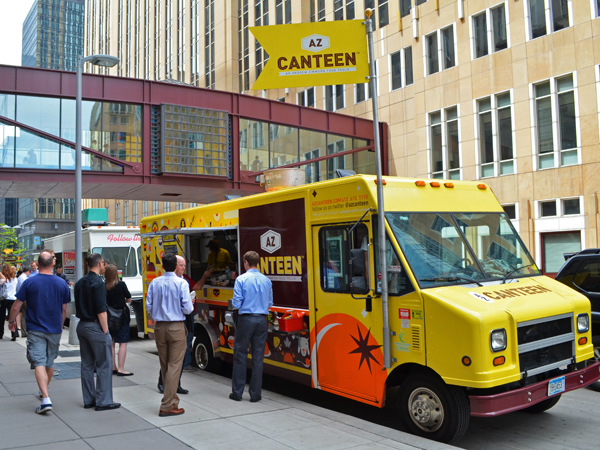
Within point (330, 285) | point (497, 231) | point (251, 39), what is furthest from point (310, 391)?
point (251, 39)

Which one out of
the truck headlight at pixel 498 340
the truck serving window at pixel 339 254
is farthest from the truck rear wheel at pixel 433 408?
the truck serving window at pixel 339 254

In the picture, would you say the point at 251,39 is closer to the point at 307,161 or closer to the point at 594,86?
the point at 307,161

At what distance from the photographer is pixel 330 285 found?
22.9ft

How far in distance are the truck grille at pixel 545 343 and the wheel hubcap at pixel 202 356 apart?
5.64 meters

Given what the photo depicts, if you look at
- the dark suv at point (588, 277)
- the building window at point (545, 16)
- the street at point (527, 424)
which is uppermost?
the building window at point (545, 16)

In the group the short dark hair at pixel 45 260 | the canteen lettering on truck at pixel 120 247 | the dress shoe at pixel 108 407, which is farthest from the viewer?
the canteen lettering on truck at pixel 120 247

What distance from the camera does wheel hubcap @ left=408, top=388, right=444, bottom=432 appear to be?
5.66 meters

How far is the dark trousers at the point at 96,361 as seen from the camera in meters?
6.70

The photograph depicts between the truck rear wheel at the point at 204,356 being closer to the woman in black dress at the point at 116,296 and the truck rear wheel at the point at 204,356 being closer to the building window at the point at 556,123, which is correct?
the woman in black dress at the point at 116,296

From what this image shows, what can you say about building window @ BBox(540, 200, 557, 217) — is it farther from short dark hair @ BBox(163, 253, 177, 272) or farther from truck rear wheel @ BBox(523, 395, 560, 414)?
short dark hair @ BBox(163, 253, 177, 272)

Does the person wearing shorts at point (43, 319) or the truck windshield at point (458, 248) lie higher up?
the truck windshield at point (458, 248)

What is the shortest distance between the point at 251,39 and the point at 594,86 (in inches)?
1018

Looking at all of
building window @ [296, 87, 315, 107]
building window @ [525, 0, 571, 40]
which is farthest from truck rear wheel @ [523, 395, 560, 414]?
building window @ [296, 87, 315, 107]

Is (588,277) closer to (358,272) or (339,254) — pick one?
(339,254)
